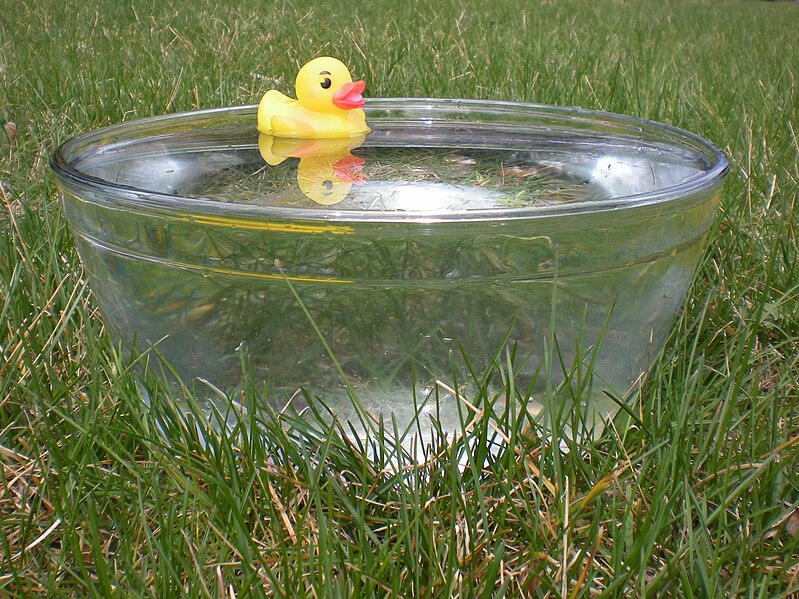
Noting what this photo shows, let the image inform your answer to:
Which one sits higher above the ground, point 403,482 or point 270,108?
point 270,108

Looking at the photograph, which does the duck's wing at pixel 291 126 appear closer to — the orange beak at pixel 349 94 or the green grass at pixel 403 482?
the orange beak at pixel 349 94

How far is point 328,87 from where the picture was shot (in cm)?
110

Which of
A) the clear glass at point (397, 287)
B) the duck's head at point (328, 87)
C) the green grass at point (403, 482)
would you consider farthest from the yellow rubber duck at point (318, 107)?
the green grass at point (403, 482)

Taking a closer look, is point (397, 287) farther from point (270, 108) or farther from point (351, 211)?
point (270, 108)

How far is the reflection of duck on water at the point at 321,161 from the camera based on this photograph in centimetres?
107

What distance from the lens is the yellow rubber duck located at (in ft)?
3.59

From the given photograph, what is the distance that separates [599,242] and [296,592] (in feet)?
1.33

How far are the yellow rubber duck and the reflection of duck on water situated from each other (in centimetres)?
2

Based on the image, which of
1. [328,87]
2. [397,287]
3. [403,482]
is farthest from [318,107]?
[403,482]

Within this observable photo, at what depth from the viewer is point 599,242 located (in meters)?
0.79

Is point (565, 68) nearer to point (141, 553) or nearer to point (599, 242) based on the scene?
point (599, 242)

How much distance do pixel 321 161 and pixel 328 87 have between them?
10cm

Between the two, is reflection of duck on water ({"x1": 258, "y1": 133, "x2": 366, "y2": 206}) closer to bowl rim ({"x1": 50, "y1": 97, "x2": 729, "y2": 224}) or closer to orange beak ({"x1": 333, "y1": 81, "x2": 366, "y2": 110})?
orange beak ({"x1": 333, "y1": 81, "x2": 366, "y2": 110})

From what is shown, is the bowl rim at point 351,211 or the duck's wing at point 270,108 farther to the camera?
the duck's wing at point 270,108
